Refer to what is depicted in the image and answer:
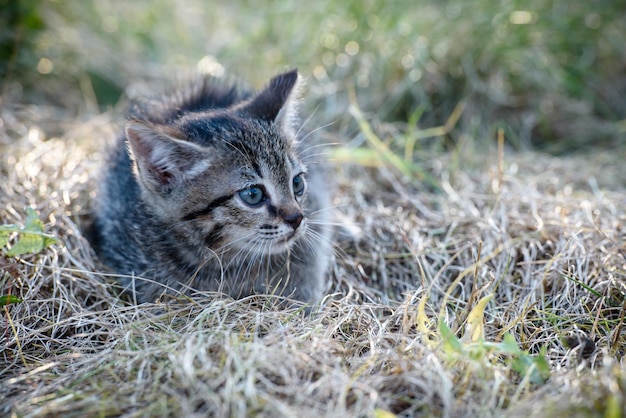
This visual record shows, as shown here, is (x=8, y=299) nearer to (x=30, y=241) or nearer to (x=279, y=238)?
(x=30, y=241)

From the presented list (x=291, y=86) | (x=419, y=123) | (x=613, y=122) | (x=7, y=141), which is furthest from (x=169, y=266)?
(x=613, y=122)

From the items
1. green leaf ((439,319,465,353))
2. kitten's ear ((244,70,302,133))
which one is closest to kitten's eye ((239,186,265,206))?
kitten's ear ((244,70,302,133))

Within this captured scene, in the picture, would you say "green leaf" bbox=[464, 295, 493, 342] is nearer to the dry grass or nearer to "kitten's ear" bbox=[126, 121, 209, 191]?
the dry grass

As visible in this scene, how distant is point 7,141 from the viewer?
4.03m

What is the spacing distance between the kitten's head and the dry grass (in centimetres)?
33

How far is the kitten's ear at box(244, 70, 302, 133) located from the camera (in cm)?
300

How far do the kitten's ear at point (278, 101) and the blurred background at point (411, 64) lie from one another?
149 centimetres

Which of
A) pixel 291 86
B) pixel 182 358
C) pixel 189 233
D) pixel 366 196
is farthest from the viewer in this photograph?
pixel 366 196

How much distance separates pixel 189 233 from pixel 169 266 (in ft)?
0.75

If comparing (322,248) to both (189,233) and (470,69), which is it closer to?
(189,233)

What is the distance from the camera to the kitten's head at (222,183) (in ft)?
8.81

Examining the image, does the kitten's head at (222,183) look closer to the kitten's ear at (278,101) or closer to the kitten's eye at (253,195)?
the kitten's eye at (253,195)

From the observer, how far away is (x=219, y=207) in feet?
8.93

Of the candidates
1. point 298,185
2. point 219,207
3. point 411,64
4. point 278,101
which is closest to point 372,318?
point 298,185
